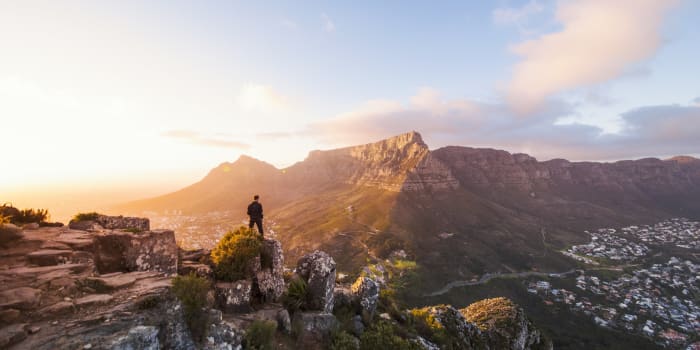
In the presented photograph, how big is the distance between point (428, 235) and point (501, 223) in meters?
64.1

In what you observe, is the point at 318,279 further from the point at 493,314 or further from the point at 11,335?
the point at 493,314

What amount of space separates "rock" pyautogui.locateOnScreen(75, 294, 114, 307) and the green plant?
8.02 metres

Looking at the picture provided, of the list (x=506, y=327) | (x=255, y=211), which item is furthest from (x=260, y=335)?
(x=506, y=327)

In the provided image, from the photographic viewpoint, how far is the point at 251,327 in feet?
35.9

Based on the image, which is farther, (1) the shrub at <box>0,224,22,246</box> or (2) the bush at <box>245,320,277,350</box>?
(1) the shrub at <box>0,224,22,246</box>

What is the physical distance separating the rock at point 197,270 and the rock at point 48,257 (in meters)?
4.41

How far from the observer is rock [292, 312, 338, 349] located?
13031 millimetres

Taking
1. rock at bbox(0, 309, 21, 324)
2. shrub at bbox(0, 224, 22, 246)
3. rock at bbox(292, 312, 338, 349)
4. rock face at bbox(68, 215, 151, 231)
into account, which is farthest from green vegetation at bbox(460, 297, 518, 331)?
shrub at bbox(0, 224, 22, 246)

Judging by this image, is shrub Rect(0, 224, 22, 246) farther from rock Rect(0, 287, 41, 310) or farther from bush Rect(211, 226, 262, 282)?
bush Rect(211, 226, 262, 282)

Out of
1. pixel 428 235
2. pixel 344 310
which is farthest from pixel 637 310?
pixel 344 310

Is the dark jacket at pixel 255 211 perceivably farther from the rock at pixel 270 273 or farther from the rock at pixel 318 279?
the rock at pixel 318 279

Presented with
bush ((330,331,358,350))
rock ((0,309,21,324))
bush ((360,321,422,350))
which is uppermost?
rock ((0,309,21,324))

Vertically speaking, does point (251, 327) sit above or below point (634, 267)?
above

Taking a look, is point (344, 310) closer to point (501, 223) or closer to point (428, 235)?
point (428, 235)
